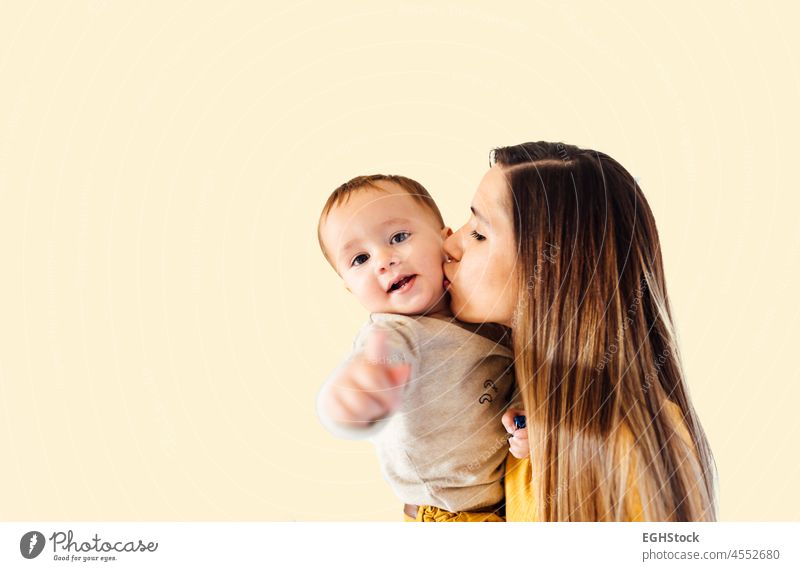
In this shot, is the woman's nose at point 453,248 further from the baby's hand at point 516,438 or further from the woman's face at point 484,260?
the baby's hand at point 516,438

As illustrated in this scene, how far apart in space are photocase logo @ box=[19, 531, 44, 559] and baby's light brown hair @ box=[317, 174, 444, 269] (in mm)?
773

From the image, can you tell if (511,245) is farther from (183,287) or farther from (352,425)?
(183,287)

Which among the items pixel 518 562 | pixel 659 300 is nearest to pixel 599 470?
pixel 518 562

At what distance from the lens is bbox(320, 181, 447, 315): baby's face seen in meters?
1.65

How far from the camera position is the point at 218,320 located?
184cm

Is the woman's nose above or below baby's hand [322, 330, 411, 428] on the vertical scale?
above

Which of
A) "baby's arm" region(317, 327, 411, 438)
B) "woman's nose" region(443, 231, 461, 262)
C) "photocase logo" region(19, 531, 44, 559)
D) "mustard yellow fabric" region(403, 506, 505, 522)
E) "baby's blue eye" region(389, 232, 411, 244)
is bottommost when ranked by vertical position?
"mustard yellow fabric" region(403, 506, 505, 522)

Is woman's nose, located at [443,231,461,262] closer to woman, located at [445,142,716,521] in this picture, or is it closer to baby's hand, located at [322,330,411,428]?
woman, located at [445,142,716,521]

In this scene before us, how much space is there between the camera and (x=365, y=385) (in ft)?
5.24

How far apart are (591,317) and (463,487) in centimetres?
39

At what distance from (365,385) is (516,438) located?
0.32 meters

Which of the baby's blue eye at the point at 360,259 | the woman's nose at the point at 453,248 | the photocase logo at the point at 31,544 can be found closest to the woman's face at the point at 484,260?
the woman's nose at the point at 453,248

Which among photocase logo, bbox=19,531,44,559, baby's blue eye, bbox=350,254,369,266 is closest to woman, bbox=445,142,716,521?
baby's blue eye, bbox=350,254,369,266

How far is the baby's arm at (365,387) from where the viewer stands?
1.59 meters
